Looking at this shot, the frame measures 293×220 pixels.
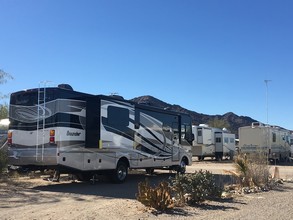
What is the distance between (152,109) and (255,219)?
407 inches

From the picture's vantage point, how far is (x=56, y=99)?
14.1 metres

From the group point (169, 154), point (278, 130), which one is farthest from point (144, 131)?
point (278, 130)

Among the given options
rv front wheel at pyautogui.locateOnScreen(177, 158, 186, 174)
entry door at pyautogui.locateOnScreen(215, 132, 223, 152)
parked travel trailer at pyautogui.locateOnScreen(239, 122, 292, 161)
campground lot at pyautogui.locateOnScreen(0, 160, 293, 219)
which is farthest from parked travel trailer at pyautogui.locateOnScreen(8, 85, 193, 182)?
entry door at pyautogui.locateOnScreen(215, 132, 223, 152)

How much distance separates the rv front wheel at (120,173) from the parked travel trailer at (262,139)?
18164 mm

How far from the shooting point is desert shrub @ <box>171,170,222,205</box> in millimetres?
10344

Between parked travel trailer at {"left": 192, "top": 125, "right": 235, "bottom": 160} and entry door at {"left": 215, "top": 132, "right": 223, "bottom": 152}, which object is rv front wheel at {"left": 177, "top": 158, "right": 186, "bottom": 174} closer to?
parked travel trailer at {"left": 192, "top": 125, "right": 235, "bottom": 160}

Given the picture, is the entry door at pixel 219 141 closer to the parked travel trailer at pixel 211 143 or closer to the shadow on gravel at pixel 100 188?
the parked travel trailer at pixel 211 143

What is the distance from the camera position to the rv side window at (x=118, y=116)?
619 inches

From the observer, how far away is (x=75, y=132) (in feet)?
47.6

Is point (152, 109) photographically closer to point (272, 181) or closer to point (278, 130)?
point (272, 181)

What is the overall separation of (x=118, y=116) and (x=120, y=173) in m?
2.16

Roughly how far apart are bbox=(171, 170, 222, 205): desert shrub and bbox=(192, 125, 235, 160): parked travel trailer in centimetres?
2608

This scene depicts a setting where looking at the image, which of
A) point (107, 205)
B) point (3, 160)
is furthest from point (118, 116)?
point (107, 205)

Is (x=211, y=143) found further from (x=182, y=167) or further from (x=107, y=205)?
(x=107, y=205)
